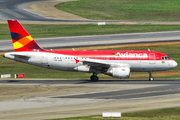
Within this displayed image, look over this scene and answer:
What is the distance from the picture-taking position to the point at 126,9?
136m

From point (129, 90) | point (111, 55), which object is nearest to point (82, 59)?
point (111, 55)

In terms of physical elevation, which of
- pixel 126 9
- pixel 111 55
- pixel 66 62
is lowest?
pixel 66 62

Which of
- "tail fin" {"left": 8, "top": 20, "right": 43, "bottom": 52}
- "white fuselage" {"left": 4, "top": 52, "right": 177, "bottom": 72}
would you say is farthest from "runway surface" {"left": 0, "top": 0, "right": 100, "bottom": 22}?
"white fuselage" {"left": 4, "top": 52, "right": 177, "bottom": 72}

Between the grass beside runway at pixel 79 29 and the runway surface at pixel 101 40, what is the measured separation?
5.51m

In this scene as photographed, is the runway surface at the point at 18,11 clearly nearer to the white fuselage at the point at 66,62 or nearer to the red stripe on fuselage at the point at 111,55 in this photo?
the white fuselage at the point at 66,62

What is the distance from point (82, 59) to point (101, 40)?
1383 inches

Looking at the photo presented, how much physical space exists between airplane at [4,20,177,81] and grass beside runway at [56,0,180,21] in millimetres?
67415

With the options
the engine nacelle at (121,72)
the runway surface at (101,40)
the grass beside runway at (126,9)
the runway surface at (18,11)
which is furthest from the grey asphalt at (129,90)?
the grass beside runway at (126,9)

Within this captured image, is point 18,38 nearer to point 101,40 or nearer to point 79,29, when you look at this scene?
point 101,40

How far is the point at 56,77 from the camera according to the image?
191ft

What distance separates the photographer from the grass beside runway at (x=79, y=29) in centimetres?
9896

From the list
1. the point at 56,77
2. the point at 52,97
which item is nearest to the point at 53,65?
the point at 56,77

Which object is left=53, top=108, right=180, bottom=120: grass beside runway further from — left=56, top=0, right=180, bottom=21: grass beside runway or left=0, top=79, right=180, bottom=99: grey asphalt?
left=56, top=0, right=180, bottom=21: grass beside runway

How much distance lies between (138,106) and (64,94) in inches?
397
